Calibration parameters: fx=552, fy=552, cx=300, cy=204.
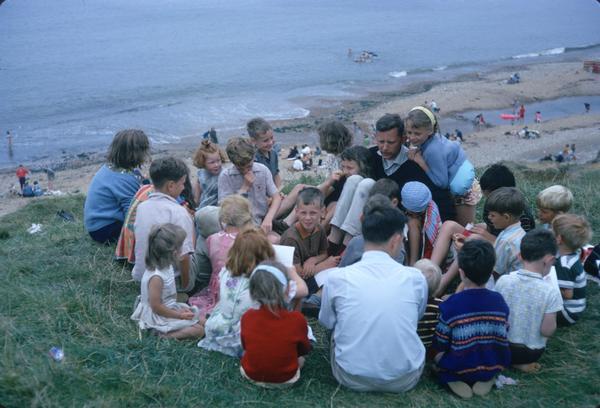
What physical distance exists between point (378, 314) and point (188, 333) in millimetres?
1913

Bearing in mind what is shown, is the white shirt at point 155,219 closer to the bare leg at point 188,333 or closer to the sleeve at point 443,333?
the bare leg at point 188,333

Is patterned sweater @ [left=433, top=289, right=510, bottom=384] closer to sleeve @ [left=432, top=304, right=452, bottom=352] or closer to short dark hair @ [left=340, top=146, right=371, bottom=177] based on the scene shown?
sleeve @ [left=432, top=304, right=452, bottom=352]

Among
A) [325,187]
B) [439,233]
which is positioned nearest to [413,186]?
[439,233]

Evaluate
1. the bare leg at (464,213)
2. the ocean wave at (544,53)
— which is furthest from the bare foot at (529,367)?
the ocean wave at (544,53)

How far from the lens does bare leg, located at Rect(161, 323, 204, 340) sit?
4.80 m

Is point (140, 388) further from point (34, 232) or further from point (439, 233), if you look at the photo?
point (34, 232)

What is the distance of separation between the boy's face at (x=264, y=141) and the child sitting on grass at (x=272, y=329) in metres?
3.25

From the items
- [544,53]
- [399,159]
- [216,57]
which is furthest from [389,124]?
[544,53]

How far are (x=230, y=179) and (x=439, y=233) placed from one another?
7.97 feet

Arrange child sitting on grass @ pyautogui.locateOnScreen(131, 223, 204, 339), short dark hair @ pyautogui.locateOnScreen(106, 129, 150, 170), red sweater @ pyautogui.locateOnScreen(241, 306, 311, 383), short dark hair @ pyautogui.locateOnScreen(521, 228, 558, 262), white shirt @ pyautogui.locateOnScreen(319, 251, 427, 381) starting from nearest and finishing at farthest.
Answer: white shirt @ pyautogui.locateOnScreen(319, 251, 427, 381) < red sweater @ pyautogui.locateOnScreen(241, 306, 311, 383) < short dark hair @ pyautogui.locateOnScreen(521, 228, 558, 262) < child sitting on grass @ pyautogui.locateOnScreen(131, 223, 204, 339) < short dark hair @ pyautogui.locateOnScreen(106, 129, 150, 170)

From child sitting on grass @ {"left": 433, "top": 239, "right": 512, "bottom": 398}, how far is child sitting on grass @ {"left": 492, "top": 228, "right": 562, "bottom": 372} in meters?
0.26

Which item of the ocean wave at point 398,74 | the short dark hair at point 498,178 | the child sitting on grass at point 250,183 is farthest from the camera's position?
the ocean wave at point 398,74

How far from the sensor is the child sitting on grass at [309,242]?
534 centimetres

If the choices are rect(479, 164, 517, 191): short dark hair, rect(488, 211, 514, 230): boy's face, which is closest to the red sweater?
rect(488, 211, 514, 230): boy's face
